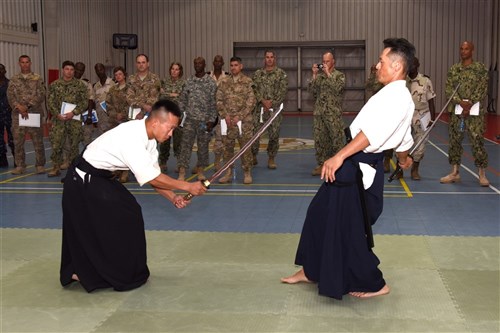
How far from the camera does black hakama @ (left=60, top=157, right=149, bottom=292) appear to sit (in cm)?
484

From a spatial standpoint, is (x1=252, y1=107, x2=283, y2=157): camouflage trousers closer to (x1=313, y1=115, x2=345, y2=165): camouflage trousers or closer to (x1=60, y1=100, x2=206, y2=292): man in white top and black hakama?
(x1=313, y1=115, x2=345, y2=165): camouflage trousers

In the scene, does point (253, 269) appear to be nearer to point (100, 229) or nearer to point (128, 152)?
point (100, 229)

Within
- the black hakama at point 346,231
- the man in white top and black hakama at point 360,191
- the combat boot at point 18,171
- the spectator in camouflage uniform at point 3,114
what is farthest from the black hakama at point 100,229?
the spectator in camouflage uniform at point 3,114

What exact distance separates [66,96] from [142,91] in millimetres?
1331

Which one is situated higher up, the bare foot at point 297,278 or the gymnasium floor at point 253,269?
the bare foot at point 297,278

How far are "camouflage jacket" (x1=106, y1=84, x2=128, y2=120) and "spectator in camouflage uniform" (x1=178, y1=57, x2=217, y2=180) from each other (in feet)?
3.57

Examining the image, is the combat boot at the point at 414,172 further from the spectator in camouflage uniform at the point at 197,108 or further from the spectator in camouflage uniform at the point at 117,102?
the spectator in camouflage uniform at the point at 117,102

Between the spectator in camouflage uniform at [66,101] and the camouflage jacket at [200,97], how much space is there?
1.76m

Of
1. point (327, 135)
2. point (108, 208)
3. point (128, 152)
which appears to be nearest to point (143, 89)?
point (327, 135)

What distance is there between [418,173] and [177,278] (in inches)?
254

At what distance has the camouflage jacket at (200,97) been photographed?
10.1m

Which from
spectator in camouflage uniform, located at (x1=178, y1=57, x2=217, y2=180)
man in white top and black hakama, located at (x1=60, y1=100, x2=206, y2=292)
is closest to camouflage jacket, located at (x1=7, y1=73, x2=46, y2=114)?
spectator in camouflage uniform, located at (x1=178, y1=57, x2=217, y2=180)

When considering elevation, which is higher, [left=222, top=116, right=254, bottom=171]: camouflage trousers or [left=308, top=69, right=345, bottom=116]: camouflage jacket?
[left=308, top=69, right=345, bottom=116]: camouflage jacket

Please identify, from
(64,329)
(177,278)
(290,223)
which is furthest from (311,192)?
(64,329)
